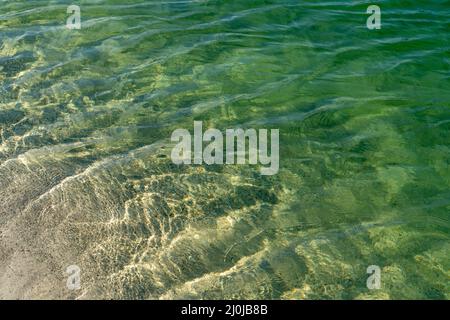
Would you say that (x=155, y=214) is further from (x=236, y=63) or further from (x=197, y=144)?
(x=236, y=63)

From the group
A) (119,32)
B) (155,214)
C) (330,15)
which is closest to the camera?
(155,214)

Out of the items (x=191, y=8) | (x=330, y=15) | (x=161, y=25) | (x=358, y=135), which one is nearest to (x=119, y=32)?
(x=161, y=25)

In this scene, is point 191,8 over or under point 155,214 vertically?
over

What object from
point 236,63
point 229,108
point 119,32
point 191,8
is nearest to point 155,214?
point 229,108

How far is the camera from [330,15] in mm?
9461

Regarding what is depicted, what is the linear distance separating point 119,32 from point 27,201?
450cm

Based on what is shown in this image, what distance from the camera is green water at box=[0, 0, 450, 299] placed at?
14.6 ft

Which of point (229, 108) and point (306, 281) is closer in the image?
point (306, 281)

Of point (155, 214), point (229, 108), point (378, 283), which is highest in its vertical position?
point (229, 108)

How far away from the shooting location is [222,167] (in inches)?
223

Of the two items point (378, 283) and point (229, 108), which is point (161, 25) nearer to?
point (229, 108)

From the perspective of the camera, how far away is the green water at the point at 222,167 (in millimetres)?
4457

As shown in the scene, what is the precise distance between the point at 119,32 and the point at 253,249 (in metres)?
5.46

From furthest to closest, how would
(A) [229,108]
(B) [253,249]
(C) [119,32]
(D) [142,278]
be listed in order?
(C) [119,32]
(A) [229,108]
(B) [253,249]
(D) [142,278]
